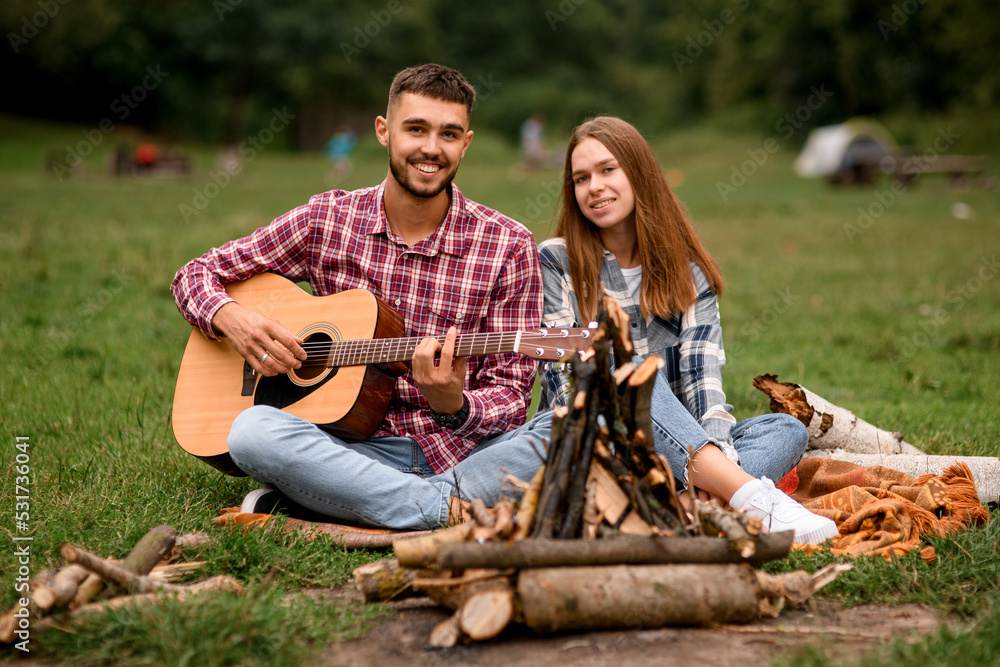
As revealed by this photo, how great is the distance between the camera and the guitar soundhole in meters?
3.46

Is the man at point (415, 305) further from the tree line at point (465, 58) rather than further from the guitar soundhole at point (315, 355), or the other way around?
the tree line at point (465, 58)

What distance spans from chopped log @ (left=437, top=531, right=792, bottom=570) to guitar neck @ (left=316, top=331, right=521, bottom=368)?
1038 mm

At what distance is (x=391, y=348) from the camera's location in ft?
11.0

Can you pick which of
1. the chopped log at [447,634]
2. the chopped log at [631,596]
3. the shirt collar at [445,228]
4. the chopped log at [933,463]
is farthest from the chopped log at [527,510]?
the chopped log at [933,463]

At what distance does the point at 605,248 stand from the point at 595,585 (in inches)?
76.2

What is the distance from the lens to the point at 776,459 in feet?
11.4

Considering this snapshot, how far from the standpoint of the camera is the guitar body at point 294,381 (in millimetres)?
3363

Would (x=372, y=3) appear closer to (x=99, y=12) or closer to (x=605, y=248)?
(x=99, y=12)

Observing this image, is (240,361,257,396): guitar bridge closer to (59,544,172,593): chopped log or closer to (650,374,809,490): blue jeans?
(59,544,172,593): chopped log

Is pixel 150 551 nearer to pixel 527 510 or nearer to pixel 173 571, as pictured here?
pixel 173 571

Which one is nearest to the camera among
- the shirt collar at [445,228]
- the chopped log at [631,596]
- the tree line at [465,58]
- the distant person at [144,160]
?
the chopped log at [631,596]

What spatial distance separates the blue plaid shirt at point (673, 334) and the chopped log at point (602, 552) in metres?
1.01

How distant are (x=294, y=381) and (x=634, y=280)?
1537mm

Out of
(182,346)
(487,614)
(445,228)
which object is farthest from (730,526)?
(182,346)
